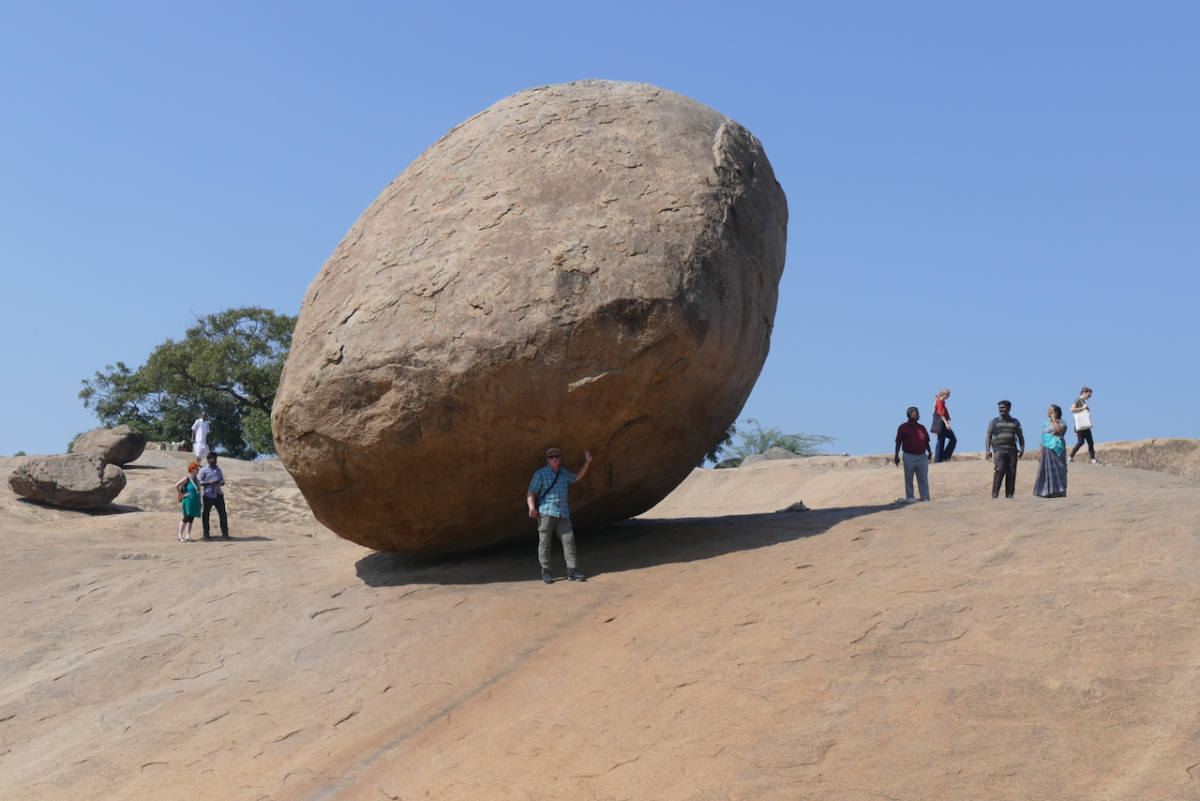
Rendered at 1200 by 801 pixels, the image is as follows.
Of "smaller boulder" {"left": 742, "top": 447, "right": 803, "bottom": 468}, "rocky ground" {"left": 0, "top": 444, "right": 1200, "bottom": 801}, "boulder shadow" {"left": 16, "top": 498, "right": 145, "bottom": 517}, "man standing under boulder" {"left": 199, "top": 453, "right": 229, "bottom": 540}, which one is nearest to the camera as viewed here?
"rocky ground" {"left": 0, "top": 444, "right": 1200, "bottom": 801}

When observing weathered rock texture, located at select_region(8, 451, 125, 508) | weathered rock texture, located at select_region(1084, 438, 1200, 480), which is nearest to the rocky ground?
weathered rock texture, located at select_region(8, 451, 125, 508)

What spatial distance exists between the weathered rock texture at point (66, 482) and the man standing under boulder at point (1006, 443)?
1365 cm

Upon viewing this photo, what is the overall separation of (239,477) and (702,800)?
1644 cm

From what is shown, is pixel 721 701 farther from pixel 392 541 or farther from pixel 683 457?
pixel 392 541

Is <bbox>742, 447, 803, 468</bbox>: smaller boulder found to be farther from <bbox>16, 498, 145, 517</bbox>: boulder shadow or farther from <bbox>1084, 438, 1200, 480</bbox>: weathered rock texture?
<bbox>16, 498, 145, 517</bbox>: boulder shadow

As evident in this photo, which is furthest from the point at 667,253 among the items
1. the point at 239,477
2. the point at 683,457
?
the point at 239,477

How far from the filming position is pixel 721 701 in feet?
17.5

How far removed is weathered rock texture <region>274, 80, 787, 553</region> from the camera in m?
7.52

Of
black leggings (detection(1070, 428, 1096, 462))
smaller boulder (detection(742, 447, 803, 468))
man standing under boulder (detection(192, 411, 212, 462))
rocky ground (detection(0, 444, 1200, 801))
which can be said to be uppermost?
man standing under boulder (detection(192, 411, 212, 462))

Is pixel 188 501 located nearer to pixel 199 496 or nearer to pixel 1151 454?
pixel 199 496

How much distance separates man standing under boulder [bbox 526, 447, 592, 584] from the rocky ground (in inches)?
11.4

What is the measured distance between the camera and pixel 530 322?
24.3 feet

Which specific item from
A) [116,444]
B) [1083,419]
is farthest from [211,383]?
[1083,419]

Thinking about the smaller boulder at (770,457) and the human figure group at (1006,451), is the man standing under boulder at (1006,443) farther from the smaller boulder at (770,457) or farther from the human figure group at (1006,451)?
the smaller boulder at (770,457)
